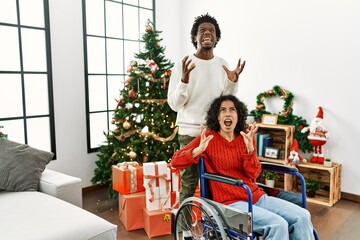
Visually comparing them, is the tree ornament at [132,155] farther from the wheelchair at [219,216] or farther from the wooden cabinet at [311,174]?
the wooden cabinet at [311,174]

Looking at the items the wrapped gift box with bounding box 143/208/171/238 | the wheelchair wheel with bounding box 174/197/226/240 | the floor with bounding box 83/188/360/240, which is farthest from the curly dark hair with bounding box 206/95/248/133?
the floor with bounding box 83/188/360/240

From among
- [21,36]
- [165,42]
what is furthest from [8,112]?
[165,42]

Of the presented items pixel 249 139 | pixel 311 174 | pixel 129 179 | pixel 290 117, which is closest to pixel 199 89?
pixel 249 139

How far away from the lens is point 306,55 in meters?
3.69

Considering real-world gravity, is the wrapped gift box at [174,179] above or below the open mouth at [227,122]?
below

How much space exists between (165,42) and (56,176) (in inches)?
102

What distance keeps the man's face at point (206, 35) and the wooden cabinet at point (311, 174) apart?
6.11 ft

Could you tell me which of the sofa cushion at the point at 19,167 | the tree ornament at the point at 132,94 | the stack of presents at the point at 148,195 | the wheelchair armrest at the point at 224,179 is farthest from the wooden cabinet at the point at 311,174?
the sofa cushion at the point at 19,167

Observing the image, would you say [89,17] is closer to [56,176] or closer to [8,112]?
[8,112]

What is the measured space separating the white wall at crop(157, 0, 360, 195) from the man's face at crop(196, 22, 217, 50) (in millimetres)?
1877

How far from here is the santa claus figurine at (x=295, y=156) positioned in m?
3.58

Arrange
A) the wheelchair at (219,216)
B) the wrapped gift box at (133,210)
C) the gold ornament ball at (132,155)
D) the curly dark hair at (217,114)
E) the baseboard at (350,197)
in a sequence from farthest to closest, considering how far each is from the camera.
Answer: the baseboard at (350,197), the gold ornament ball at (132,155), the wrapped gift box at (133,210), the curly dark hair at (217,114), the wheelchair at (219,216)

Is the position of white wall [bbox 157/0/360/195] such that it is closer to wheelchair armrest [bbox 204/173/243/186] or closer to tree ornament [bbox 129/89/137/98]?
tree ornament [bbox 129/89/137/98]

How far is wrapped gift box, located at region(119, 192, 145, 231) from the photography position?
2.79m
